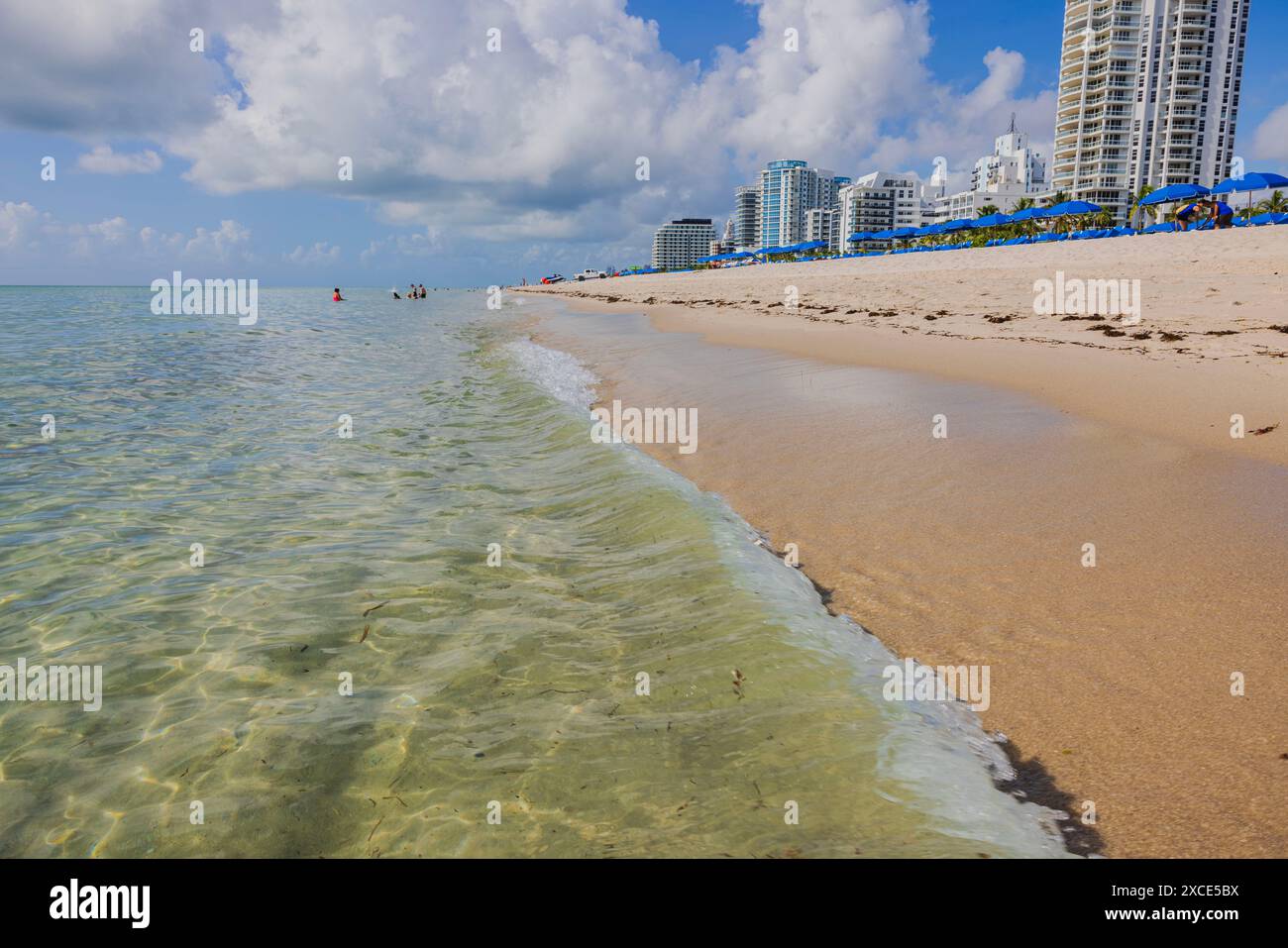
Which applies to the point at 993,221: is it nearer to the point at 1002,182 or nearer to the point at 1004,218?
the point at 1004,218

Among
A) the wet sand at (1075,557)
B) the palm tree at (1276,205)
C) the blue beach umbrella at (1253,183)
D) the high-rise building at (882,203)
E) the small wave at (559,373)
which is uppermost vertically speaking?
the high-rise building at (882,203)

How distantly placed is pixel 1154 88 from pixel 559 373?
445 ft

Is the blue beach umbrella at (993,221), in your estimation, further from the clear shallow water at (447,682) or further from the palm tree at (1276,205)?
the clear shallow water at (447,682)

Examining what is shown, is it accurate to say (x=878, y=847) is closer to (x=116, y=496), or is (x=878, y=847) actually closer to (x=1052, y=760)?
(x=1052, y=760)

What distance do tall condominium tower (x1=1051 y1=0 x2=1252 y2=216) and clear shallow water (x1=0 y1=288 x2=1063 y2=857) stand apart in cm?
13217

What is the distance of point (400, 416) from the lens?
503 inches

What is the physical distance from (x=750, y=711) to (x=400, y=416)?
1051cm

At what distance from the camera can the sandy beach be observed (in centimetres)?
300

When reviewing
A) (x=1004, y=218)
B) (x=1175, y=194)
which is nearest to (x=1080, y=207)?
(x=1004, y=218)

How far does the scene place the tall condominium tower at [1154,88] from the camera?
364 feet

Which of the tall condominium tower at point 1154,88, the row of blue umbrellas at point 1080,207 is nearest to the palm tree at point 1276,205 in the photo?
the row of blue umbrellas at point 1080,207

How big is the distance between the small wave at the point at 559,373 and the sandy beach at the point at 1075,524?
0.63 m

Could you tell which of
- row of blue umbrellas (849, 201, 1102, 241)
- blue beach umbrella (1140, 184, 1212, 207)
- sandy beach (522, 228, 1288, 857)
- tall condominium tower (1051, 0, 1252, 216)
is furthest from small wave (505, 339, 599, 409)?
tall condominium tower (1051, 0, 1252, 216)

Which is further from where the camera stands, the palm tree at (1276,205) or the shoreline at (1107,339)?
the palm tree at (1276,205)
